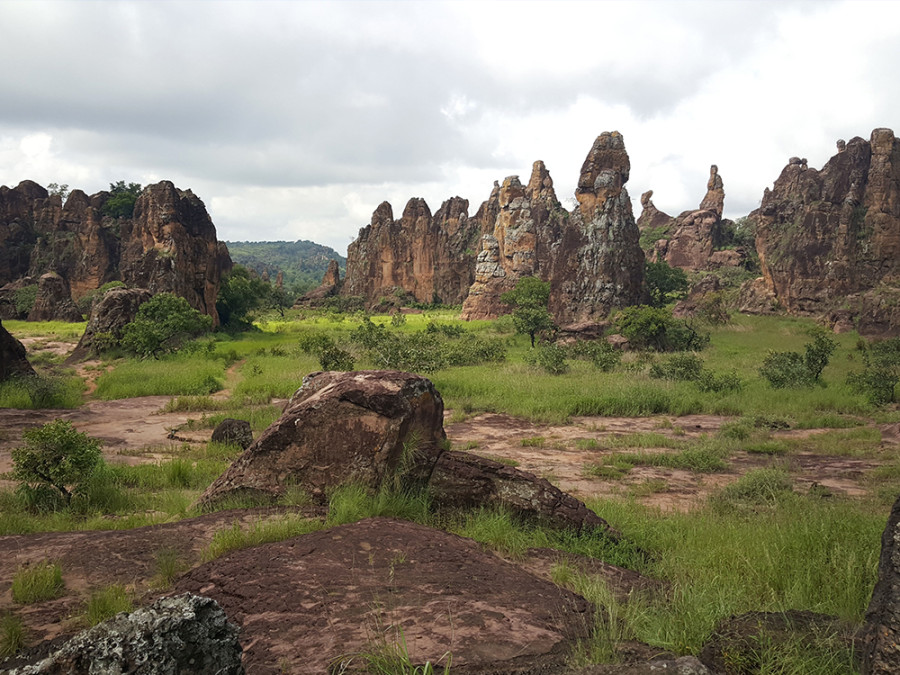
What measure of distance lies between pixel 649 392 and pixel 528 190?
2448 inches

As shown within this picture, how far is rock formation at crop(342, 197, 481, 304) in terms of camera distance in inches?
3211

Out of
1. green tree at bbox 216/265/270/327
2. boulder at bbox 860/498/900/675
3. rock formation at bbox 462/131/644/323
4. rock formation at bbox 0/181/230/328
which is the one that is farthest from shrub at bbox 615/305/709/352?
boulder at bbox 860/498/900/675

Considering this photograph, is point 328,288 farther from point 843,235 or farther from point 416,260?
point 843,235

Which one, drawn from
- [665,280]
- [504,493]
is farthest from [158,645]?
[665,280]

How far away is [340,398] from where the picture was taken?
270 inches

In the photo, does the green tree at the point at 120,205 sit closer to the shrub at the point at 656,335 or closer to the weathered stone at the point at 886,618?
the shrub at the point at 656,335

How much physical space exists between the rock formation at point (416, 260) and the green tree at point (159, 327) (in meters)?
51.1

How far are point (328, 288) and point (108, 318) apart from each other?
→ 190 feet

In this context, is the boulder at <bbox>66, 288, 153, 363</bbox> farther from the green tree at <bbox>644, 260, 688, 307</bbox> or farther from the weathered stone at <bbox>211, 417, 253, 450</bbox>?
the green tree at <bbox>644, 260, 688, 307</bbox>

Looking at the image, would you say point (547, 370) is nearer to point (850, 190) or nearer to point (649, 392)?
point (649, 392)

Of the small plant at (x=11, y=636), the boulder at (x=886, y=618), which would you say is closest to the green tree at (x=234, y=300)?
the small plant at (x=11, y=636)

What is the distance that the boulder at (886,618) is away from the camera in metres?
2.59

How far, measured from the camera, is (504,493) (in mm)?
6223

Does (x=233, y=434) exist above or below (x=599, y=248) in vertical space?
below
